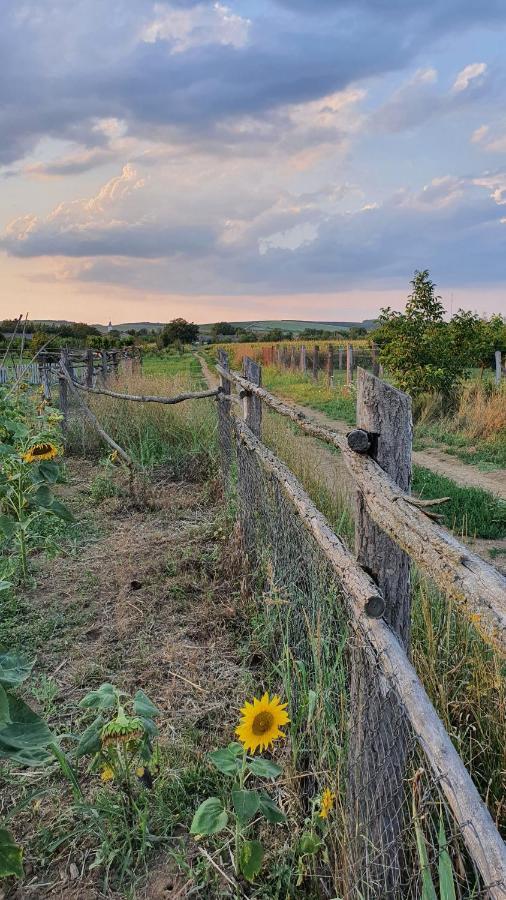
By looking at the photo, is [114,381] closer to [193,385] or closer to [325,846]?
[193,385]

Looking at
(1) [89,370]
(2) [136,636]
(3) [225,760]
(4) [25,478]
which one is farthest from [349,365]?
(3) [225,760]

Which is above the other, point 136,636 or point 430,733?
point 430,733

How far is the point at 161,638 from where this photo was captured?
3717 mm

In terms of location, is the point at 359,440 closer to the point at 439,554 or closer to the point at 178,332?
the point at 439,554

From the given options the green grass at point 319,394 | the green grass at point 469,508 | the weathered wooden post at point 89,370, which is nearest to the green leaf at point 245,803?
the green grass at point 469,508

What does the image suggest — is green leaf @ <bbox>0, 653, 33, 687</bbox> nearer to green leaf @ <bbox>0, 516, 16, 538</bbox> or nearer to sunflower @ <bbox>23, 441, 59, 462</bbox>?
green leaf @ <bbox>0, 516, 16, 538</bbox>

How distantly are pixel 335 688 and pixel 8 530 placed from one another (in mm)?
2302

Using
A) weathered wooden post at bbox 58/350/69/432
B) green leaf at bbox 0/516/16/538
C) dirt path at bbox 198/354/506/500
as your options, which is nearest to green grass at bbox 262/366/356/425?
dirt path at bbox 198/354/506/500

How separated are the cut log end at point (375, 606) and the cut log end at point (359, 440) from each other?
42 centimetres

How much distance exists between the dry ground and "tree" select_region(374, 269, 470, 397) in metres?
8.45

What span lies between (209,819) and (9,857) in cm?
56

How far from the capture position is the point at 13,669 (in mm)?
2119

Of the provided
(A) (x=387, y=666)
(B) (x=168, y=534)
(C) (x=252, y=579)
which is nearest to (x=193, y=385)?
(B) (x=168, y=534)

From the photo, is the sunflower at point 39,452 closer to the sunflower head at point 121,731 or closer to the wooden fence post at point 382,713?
the sunflower head at point 121,731
